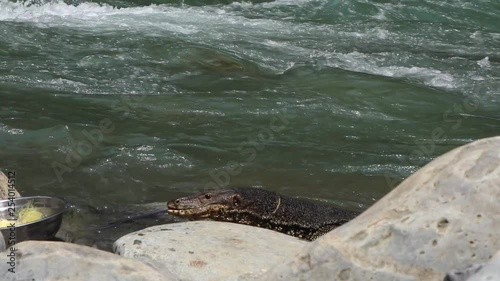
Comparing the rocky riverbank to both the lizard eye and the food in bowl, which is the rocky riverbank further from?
the lizard eye

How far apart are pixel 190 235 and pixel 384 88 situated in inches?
228

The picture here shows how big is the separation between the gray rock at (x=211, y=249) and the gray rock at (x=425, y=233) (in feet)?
2.34

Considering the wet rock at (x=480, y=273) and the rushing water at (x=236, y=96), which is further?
the rushing water at (x=236, y=96)

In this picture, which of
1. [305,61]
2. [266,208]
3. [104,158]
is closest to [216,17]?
[305,61]

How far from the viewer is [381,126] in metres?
8.88

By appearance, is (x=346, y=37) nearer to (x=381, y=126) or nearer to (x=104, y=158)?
(x=381, y=126)

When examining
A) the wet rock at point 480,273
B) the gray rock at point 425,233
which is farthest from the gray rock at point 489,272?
the gray rock at point 425,233

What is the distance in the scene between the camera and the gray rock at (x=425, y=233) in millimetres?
3369


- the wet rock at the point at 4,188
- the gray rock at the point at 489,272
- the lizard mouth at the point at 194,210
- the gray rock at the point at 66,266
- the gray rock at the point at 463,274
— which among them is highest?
the gray rock at the point at 489,272

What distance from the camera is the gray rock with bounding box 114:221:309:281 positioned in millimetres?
4355

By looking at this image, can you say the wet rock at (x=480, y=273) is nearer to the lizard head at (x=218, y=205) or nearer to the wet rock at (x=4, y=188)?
the lizard head at (x=218, y=205)

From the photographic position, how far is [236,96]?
31.4 ft

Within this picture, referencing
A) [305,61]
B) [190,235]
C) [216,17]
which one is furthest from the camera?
[216,17]

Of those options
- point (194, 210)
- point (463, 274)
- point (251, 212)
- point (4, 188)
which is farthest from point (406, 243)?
point (4, 188)
